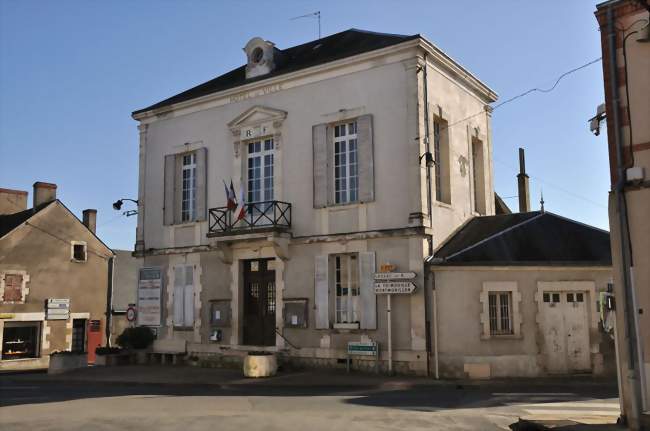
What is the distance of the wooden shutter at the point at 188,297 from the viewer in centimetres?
1908

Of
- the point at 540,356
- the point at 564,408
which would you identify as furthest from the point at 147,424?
the point at 540,356

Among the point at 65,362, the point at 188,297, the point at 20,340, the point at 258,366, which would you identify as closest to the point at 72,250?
the point at 20,340

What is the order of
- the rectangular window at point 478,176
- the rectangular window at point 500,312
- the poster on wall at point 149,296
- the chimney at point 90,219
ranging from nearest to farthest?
the rectangular window at point 500,312
the rectangular window at point 478,176
the poster on wall at point 149,296
the chimney at point 90,219

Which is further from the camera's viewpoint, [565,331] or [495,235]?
[495,235]

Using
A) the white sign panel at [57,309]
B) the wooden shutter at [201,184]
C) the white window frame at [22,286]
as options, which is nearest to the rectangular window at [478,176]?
the wooden shutter at [201,184]

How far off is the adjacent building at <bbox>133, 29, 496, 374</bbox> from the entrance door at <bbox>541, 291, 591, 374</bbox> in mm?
2703

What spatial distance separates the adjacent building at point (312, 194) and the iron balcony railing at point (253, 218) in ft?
0.14

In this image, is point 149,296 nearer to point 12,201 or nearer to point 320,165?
point 320,165

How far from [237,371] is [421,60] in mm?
9272

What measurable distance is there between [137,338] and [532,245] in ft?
38.9

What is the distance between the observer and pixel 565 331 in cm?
1454

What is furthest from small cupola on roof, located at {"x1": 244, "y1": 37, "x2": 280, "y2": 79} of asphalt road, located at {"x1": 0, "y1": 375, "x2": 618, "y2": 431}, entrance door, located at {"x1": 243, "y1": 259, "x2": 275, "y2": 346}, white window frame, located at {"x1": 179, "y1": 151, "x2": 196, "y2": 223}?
asphalt road, located at {"x1": 0, "y1": 375, "x2": 618, "y2": 431}

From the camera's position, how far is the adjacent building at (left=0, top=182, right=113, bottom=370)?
991 inches

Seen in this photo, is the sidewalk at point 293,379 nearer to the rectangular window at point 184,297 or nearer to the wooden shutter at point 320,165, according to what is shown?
the rectangular window at point 184,297
